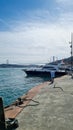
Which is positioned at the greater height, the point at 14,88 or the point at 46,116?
the point at 46,116

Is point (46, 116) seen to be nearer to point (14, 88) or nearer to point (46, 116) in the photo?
point (46, 116)

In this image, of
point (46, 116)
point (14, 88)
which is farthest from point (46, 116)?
point (14, 88)

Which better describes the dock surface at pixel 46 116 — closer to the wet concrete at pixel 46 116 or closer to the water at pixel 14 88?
the wet concrete at pixel 46 116

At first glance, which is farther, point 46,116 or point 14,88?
point 14,88

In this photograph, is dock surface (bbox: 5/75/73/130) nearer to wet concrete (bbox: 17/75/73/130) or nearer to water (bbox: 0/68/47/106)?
wet concrete (bbox: 17/75/73/130)

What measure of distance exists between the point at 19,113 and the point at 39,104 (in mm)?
2342

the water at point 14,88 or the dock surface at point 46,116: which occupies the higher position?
the dock surface at point 46,116

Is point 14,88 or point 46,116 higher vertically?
point 46,116

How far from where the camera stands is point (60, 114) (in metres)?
9.97

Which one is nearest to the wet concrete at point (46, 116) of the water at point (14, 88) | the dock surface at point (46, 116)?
the dock surface at point (46, 116)

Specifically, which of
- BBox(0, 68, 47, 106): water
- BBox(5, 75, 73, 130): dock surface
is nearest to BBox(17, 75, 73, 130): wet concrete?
BBox(5, 75, 73, 130): dock surface

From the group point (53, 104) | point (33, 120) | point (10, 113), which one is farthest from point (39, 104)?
point (33, 120)

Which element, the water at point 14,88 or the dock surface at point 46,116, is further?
the water at point 14,88

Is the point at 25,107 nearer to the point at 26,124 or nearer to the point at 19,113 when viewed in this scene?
the point at 19,113
